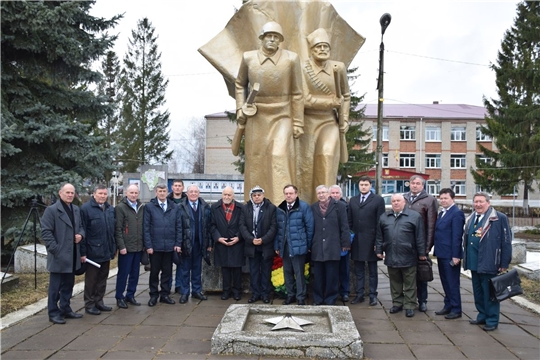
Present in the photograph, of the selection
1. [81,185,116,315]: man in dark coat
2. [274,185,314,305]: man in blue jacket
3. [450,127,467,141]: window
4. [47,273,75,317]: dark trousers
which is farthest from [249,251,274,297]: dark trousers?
[450,127,467,141]: window

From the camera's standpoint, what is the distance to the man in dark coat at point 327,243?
5.61 meters

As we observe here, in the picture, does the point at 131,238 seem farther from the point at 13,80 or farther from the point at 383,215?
the point at 13,80

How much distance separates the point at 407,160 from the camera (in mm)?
36781

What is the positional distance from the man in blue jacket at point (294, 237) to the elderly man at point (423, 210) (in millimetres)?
1272

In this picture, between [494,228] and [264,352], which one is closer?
[264,352]

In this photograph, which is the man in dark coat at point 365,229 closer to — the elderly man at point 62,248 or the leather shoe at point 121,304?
the leather shoe at point 121,304

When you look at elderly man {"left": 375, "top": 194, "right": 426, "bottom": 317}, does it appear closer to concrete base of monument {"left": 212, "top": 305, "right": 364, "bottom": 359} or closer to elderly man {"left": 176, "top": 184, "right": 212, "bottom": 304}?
concrete base of monument {"left": 212, "top": 305, "right": 364, "bottom": 359}

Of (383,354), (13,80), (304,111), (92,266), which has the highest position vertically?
(13,80)

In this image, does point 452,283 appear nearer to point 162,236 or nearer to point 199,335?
point 199,335

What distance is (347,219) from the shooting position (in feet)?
18.9

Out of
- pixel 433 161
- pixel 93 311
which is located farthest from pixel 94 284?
pixel 433 161

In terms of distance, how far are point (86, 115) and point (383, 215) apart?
7.26 m

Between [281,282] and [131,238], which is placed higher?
[131,238]

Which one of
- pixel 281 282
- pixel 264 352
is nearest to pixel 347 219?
pixel 281 282
